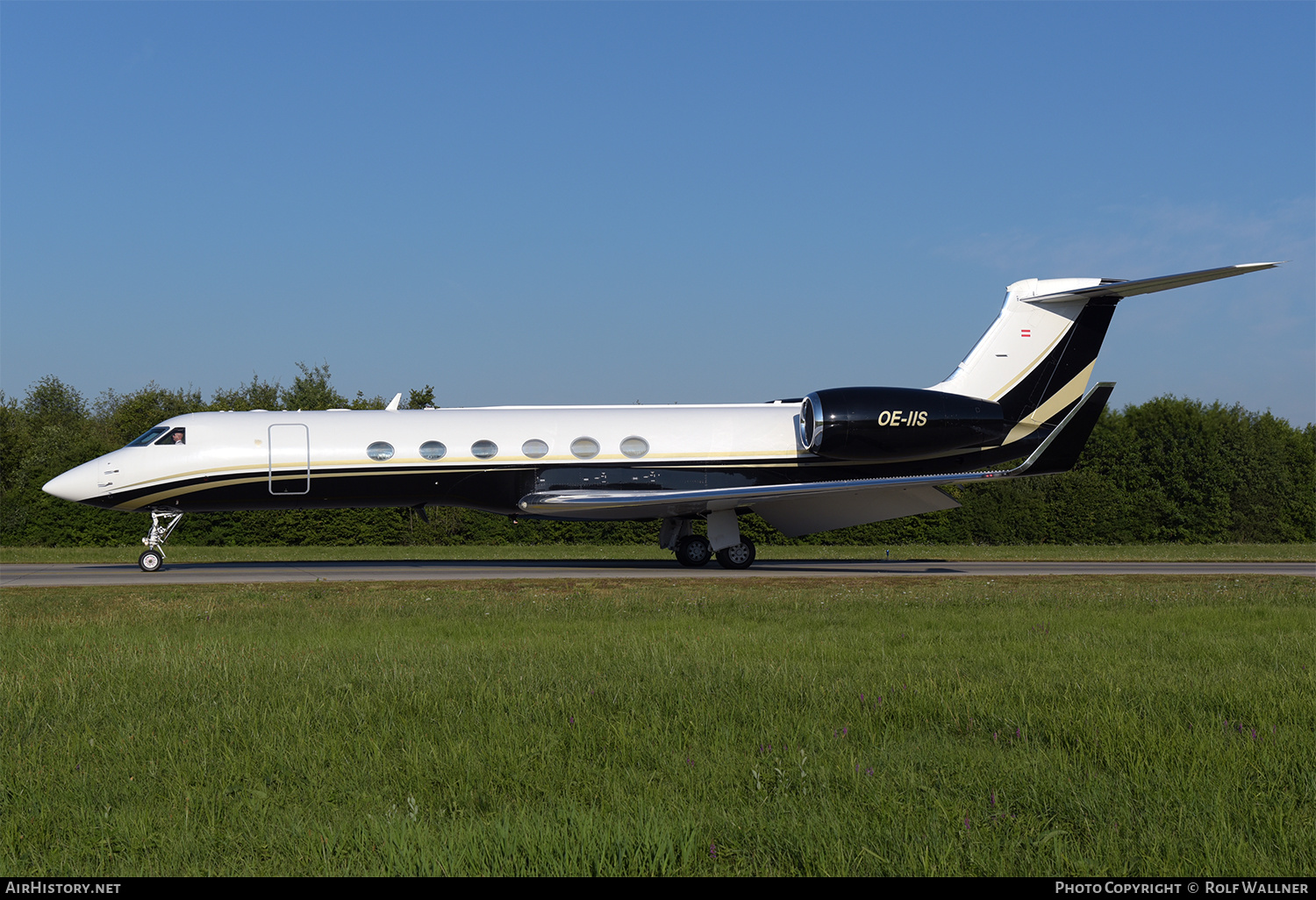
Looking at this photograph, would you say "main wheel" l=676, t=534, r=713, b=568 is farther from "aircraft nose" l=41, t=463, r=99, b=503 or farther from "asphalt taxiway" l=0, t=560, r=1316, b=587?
"aircraft nose" l=41, t=463, r=99, b=503

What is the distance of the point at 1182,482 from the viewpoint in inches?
1470

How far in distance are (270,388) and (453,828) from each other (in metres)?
61.4

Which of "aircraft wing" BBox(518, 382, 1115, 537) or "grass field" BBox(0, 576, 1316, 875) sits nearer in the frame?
"grass field" BBox(0, 576, 1316, 875)

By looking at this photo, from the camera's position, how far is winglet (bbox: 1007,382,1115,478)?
54.7 feet

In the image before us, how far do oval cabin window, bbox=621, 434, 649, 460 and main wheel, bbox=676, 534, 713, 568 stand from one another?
2411 millimetres

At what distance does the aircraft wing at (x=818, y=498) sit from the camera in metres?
17.3

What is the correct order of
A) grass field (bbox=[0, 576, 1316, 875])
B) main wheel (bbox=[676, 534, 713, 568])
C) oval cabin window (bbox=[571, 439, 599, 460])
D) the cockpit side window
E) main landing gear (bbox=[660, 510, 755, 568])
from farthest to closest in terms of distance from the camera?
1. main wheel (bbox=[676, 534, 713, 568])
2. main landing gear (bbox=[660, 510, 755, 568])
3. oval cabin window (bbox=[571, 439, 599, 460])
4. the cockpit side window
5. grass field (bbox=[0, 576, 1316, 875])

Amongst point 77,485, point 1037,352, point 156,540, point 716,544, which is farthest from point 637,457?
point 77,485

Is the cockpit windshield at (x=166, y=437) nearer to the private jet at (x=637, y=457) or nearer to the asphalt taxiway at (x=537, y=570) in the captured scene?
the private jet at (x=637, y=457)

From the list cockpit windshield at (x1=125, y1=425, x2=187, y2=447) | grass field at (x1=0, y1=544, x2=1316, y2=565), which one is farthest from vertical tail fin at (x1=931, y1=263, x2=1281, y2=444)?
cockpit windshield at (x1=125, y1=425, x2=187, y2=447)

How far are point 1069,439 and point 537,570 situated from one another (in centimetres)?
1041

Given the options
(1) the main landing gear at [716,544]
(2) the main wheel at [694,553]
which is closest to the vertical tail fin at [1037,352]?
(1) the main landing gear at [716,544]

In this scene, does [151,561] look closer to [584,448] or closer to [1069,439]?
[584,448]
